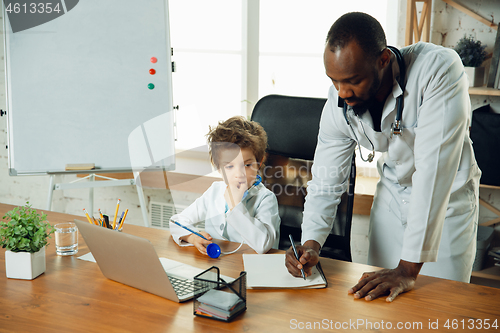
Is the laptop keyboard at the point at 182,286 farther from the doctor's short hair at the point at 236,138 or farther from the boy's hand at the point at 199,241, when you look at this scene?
the doctor's short hair at the point at 236,138

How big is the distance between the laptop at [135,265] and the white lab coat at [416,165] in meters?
0.45

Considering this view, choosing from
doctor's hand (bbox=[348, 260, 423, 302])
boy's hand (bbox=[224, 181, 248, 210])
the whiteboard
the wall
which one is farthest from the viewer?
the whiteboard

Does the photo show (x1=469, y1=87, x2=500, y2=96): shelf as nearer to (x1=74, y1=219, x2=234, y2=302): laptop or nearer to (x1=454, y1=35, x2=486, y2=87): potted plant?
(x1=454, y1=35, x2=486, y2=87): potted plant

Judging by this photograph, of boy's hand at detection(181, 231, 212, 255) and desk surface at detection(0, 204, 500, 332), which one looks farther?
boy's hand at detection(181, 231, 212, 255)

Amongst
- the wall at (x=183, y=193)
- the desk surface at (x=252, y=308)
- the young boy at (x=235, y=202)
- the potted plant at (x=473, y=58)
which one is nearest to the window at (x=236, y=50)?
the wall at (x=183, y=193)

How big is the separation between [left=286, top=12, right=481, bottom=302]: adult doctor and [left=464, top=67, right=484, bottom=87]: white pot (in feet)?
2.88

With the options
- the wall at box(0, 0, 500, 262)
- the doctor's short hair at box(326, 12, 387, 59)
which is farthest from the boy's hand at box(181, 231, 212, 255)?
the doctor's short hair at box(326, 12, 387, 59)

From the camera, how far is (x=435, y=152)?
1.09 metres

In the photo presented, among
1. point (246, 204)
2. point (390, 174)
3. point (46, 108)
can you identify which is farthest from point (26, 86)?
point (390, 174)

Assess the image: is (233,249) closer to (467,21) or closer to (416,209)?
(416,209)

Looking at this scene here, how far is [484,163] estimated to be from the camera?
2047 millimetres

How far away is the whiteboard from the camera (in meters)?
2.29

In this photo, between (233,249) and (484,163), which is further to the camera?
(484,163)

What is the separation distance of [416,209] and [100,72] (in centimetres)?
182
